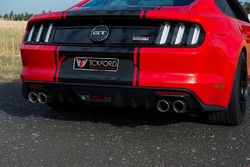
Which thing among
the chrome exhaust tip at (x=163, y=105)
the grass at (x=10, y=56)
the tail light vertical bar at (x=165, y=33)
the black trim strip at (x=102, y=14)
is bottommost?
the grass at (x=10, y=56)

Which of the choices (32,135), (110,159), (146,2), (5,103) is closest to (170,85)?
(110,159)

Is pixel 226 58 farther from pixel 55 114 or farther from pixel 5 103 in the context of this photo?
pixel 5 103

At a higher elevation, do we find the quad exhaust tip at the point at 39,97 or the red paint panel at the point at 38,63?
the red paint panel at the point at 38,63

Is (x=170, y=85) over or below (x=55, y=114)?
over

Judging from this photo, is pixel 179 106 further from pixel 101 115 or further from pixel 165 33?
pixel 101 115

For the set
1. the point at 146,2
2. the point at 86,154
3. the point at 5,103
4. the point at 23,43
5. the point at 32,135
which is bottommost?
the point at 5,103

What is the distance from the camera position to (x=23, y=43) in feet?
12.5

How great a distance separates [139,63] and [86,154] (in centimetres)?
82

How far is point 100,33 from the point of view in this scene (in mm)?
3430

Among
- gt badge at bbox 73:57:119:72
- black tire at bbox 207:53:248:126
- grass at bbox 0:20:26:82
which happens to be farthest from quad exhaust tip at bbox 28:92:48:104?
grass at bbox 0:20:26:82

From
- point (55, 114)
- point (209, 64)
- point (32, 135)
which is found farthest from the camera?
point (55, 114)

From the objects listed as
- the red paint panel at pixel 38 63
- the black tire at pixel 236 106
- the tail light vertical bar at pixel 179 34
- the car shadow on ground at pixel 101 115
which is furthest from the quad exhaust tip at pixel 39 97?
the black tire at pixel 236 106

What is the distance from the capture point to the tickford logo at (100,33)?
3.40m

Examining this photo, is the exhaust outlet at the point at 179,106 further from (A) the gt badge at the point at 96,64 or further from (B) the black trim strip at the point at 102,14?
(B) the black trim strip at the point at 102,14
